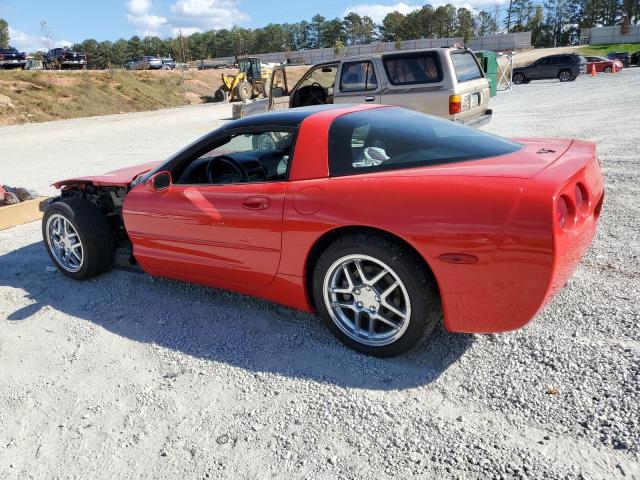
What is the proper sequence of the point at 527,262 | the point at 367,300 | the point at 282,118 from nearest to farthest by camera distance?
the point at 527,262 < the point at 367,300 < the point at 282,118

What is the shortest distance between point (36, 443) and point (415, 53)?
8.84 metres

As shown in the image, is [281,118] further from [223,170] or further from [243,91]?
[243,91]

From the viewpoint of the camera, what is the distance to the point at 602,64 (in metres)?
35.9

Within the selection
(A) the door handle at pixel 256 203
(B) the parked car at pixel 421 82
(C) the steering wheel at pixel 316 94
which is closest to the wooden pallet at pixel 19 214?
(A) the door handle at pixel 256 203

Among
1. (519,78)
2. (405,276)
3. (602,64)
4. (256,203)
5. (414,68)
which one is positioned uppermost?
(414,68)

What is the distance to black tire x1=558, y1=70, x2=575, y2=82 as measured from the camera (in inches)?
1215

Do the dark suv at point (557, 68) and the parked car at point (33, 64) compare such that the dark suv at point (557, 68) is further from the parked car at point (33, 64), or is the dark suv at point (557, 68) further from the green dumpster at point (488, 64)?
the parked car at point (33, 64)

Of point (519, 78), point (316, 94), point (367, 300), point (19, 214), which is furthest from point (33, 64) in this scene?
point (367, 300)

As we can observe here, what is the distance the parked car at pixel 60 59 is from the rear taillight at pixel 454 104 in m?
37.5

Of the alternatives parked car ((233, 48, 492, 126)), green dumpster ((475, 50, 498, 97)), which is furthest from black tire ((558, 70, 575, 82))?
parked car ((233, 48, 492, 126))

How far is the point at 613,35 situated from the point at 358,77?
79.7 metres

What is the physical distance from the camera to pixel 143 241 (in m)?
3.93

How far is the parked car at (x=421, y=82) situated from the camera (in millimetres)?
9328

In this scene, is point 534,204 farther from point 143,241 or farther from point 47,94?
point 47,94
